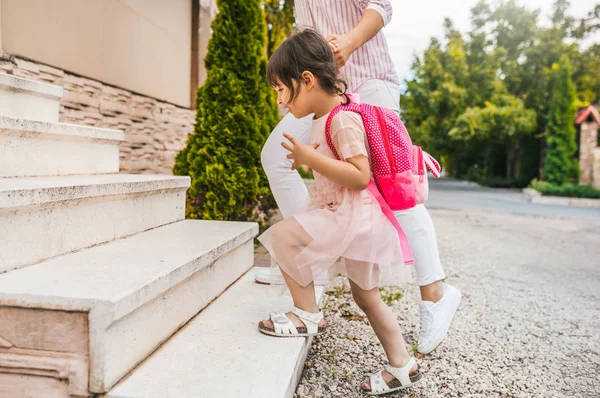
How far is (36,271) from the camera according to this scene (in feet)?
4.81

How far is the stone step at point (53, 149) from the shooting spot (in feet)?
6.35

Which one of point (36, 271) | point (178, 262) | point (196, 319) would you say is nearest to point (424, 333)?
point (196, 319)

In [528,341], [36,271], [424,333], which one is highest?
[36,271]

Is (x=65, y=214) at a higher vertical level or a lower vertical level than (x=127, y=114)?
lower

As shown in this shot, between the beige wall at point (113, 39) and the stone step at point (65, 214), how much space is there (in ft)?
5.93

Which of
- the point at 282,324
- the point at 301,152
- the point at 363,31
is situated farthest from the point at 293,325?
the point at 363,31

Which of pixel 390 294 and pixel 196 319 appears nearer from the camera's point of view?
pixel 196 319

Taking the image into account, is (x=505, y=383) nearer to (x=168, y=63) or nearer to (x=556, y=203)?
(x=168, y=63)

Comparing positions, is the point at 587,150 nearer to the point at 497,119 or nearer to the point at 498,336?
the point at 497,119

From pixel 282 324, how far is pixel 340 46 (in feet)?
3.70

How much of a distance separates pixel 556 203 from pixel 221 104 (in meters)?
12.7

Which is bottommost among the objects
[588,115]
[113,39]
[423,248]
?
[423,248]

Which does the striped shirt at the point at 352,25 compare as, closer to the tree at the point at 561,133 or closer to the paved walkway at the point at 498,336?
the paved walkway at the point at 498,336

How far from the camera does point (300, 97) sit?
1.72 m
